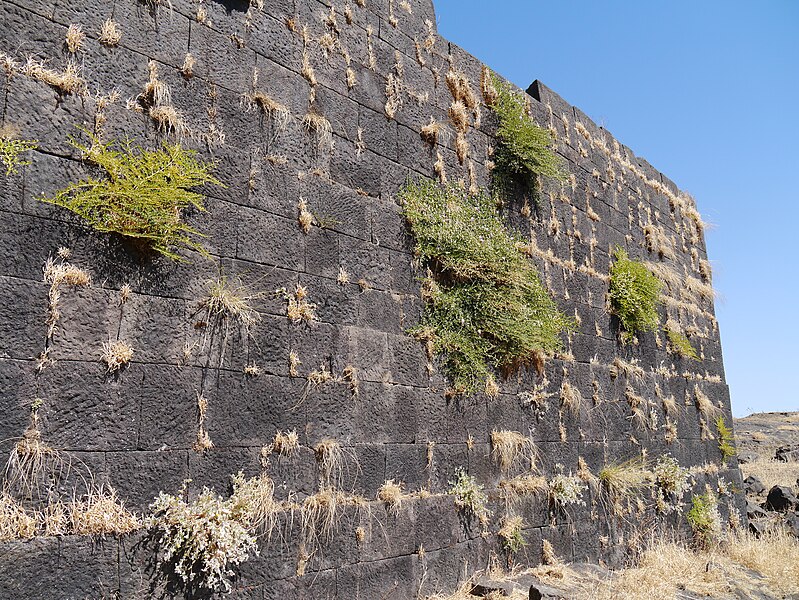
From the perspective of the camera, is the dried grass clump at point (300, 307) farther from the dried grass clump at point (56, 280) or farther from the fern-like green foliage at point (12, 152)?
the fern-like green foliage at point (12, 152)

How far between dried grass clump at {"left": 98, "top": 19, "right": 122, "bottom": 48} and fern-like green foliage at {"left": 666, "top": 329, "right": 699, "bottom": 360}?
24.1 feet

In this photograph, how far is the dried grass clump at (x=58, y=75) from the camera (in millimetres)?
3707

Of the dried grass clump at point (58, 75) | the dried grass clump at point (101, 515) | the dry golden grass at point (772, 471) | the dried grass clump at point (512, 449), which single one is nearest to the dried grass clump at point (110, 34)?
the dried grass clump at point (58, 75)

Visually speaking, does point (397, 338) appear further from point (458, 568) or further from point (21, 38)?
point (21, 38)

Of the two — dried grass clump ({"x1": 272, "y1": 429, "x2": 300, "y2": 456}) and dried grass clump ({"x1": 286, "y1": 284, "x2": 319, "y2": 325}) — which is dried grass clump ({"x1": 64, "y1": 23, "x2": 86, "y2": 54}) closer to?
dried grass clump ({"x1": 286, "y1": 284, "x2": 319, "y2": 325})

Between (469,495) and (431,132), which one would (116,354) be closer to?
(469,495)

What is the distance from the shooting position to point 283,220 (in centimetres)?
471

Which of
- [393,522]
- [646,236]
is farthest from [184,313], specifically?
[646,236]

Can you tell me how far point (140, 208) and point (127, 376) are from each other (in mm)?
943

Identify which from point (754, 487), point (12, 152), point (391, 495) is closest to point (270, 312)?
point (391, 495)

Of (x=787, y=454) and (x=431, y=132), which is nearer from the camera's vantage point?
(x=431, y=132)

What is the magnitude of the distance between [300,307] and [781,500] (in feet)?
33.5

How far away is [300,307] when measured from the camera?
183 inches

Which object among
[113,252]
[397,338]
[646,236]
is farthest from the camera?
[646,236]
